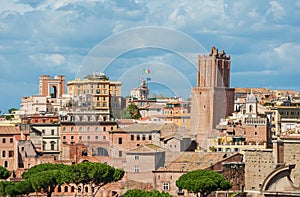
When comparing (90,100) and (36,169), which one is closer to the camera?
(36,169)

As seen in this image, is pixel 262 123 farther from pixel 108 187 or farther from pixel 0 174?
pixel 0 174

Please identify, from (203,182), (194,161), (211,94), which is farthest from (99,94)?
(203,182)

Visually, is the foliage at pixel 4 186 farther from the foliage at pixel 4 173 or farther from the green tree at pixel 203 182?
the green tree at pixel 203 182

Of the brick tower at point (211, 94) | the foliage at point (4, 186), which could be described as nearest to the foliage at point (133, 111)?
the brick tower at point (211, 94)

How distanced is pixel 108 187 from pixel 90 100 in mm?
28086

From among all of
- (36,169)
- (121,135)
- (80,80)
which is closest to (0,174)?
(36,169)

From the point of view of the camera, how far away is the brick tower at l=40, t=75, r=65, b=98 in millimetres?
141875

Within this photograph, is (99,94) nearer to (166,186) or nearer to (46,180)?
(46,180)

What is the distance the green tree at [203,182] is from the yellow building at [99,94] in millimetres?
32922

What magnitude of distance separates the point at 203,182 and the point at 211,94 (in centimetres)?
3345

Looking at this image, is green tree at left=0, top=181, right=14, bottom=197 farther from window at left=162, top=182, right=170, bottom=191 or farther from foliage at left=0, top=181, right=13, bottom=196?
window at left=162, top=182, right=170, bottom=191

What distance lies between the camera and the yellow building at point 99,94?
99.2 m

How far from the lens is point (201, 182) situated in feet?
203

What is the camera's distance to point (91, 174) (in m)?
69.8
